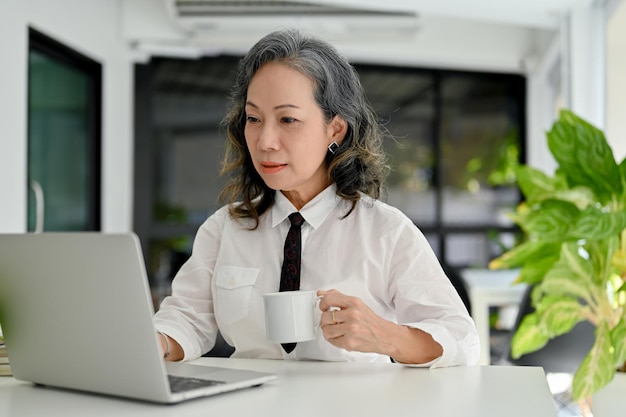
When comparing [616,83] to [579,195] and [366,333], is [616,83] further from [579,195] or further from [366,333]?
[366,333]

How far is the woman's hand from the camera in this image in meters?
1.49

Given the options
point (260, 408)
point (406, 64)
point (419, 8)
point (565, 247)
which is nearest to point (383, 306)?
point (260, 408)

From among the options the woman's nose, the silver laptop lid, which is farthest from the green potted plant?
the silver laptop lid

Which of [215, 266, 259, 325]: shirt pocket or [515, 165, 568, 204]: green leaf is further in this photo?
[515, 165, 568, 204]: green leaf

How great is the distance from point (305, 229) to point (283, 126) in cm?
25

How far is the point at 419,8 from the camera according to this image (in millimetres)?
4430

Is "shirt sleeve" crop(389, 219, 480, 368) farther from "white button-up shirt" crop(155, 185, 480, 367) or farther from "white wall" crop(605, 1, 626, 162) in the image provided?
"white wall" crop(605, 1, 626, 162)

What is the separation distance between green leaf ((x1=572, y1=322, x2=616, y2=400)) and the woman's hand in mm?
1274

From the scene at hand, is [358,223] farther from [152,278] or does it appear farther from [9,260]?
[152,278]

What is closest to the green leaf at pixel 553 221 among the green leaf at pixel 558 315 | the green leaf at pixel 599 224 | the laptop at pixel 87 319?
the green leaf at pixel 599 224

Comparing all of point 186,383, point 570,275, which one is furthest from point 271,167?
point 570,275

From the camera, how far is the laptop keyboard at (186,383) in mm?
1271

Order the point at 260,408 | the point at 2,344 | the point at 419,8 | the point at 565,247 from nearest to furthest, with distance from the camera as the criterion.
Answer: the point at 260,408
the point at 2,344
the point at 565,247
the point at 419,8

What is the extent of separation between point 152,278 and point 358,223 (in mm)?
4541
